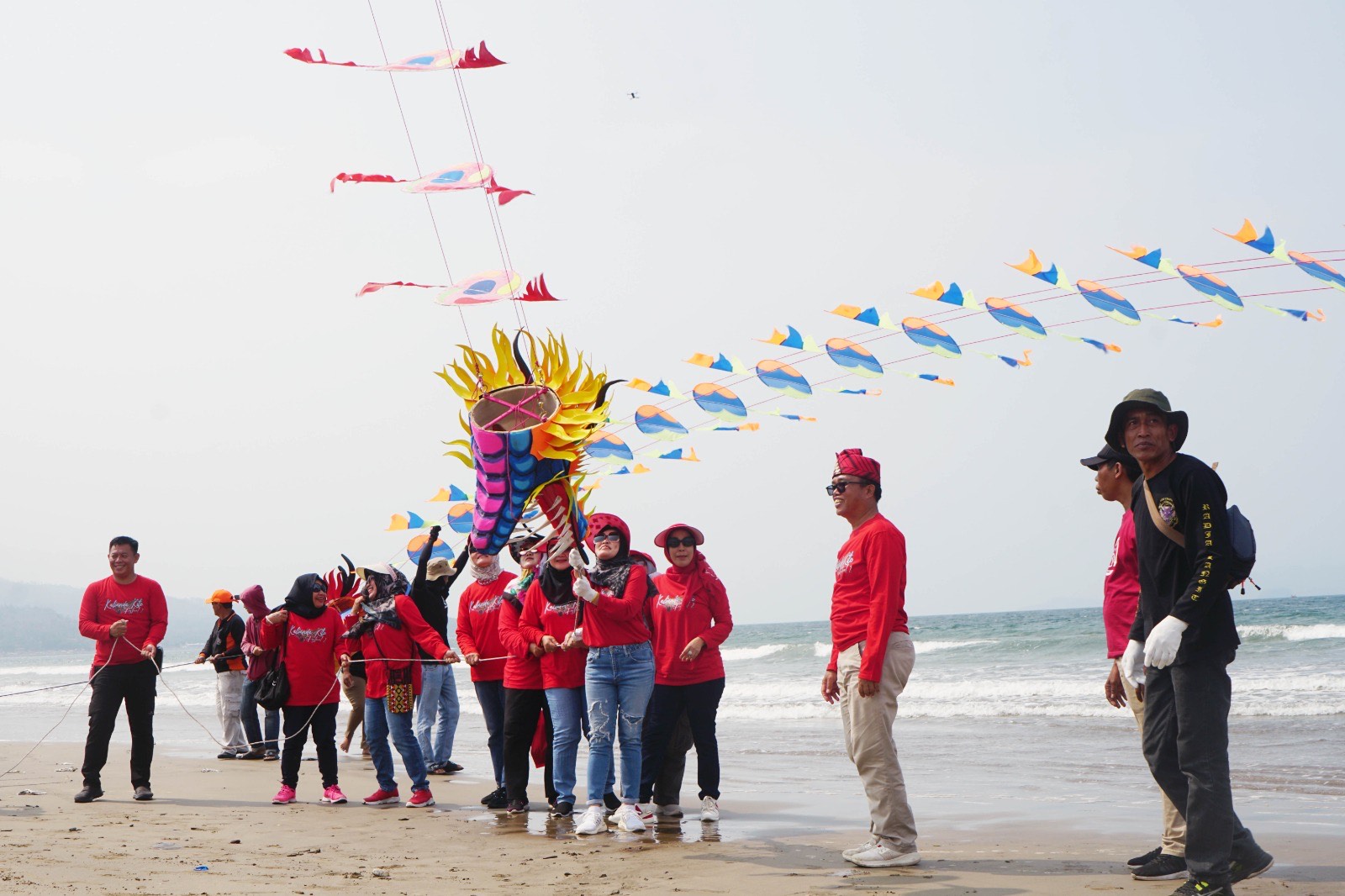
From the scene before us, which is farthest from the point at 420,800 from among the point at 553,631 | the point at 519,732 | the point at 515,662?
the point at 553,631

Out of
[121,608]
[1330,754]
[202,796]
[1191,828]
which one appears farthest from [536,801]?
[1330,754]

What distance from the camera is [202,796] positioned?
26.2 feet

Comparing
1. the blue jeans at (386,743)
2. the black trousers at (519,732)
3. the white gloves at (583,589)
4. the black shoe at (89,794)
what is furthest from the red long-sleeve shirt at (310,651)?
the white gloves at (583,589)

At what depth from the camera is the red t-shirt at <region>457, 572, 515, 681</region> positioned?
7559 millimetres

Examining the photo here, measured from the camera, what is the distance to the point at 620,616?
5.94m

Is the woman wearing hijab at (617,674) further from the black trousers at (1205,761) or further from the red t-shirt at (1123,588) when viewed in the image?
the black trousers at (1205,761)

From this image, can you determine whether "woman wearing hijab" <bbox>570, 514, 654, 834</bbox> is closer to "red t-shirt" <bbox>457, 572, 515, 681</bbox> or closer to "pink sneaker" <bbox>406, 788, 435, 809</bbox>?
"red t-shirt" <bbox>457, 572, 515, 681</bbox>

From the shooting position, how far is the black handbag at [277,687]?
7445 mm

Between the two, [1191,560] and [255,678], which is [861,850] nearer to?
[1191,560]

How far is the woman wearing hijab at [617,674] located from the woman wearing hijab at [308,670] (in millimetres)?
2176

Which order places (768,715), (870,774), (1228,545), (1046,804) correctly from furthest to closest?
1. (768,715)
2. (1046,804)
3. (870,774)
4. (1228,545)

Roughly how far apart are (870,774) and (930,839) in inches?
43.5

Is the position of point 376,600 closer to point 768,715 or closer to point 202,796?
point 202,796

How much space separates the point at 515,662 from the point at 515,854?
1301mm
